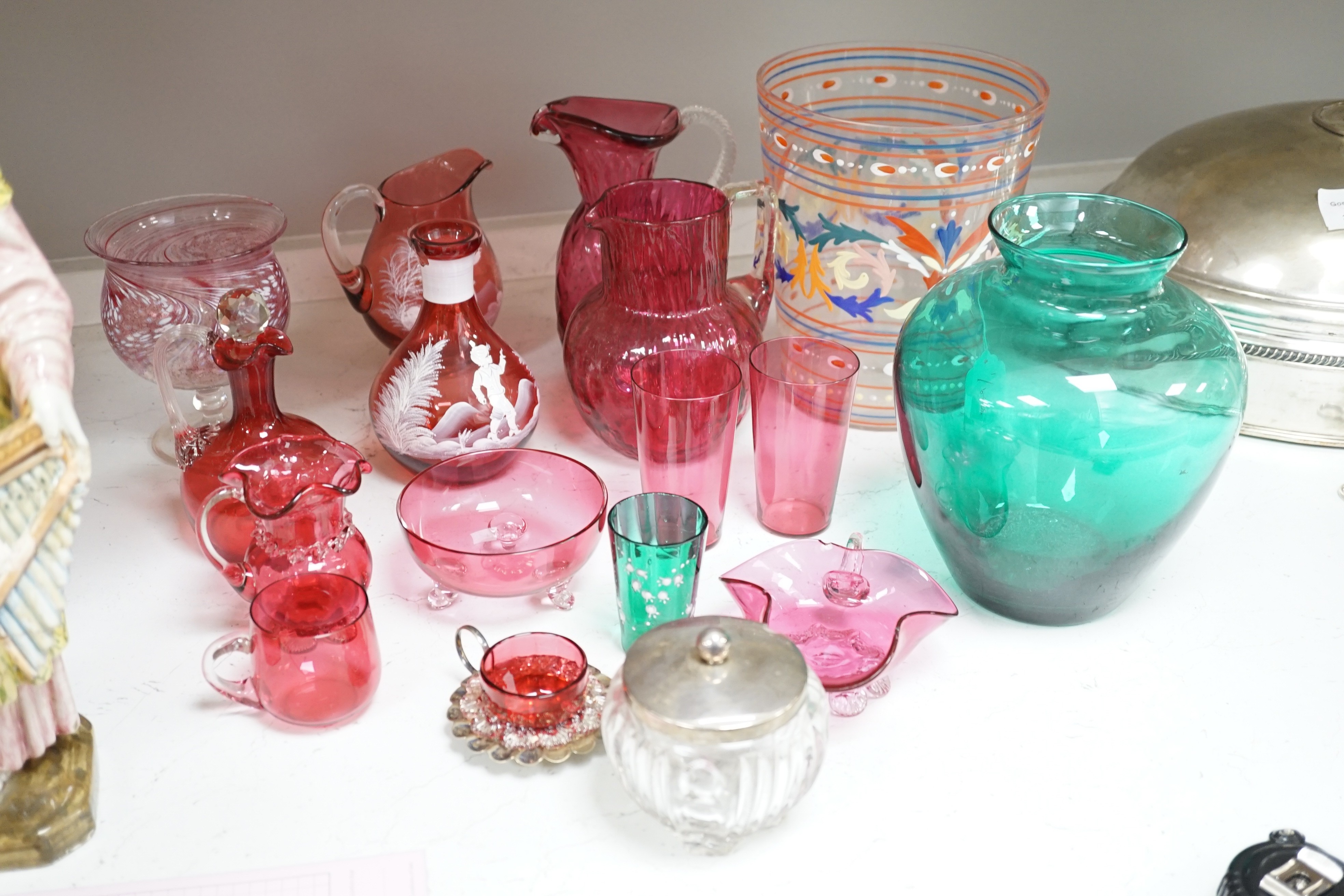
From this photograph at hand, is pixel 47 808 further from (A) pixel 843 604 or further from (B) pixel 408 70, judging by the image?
(B) pixel 408 70

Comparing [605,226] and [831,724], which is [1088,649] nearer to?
[831,724]

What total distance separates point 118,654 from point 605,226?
1.85ft

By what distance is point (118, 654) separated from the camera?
949mm

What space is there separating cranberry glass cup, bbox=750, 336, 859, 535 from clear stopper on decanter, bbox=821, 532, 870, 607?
4.3 inches

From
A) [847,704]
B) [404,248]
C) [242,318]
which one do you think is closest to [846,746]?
[847,704]

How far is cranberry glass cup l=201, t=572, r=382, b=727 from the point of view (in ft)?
2.77

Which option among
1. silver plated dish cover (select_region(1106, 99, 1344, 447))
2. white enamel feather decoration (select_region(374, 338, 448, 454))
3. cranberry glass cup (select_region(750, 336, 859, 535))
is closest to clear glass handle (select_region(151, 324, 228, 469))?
white enamel feather decoration (select_region(374, 338, 448, 454))

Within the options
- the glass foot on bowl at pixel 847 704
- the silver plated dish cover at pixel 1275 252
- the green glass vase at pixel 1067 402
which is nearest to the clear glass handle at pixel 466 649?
the glass foot on bowl at pixel 847 704

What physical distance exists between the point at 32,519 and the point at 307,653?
0.78ft

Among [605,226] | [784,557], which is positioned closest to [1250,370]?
[784,557]

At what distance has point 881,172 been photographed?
1129 mm

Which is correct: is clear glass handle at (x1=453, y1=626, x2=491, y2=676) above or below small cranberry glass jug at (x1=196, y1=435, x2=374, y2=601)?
below

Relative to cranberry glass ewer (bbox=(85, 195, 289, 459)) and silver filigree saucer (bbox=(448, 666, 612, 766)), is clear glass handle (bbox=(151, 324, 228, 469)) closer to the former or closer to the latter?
cranberry glass ewer (bbox=(85, 195, 289, 459))

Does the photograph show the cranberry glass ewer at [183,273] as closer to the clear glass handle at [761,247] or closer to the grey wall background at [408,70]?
the grey wall background at [408,70]
